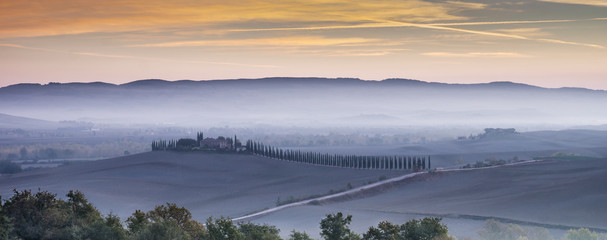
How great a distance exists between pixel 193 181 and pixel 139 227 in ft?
264

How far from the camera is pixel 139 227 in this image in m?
44.9

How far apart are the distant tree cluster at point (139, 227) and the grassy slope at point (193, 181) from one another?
42649 millimetres

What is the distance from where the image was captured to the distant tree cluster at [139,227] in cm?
4219

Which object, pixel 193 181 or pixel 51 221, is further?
pixel 193 181

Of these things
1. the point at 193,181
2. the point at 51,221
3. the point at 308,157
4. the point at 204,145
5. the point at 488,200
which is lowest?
the point at 193,181

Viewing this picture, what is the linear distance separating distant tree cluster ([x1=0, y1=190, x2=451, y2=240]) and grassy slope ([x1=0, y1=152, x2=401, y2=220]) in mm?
42649

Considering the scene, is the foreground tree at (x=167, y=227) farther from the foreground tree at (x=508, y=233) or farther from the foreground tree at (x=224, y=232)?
the foreground tree at (x=508, y=233)

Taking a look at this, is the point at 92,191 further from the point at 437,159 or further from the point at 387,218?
the point at 437,159

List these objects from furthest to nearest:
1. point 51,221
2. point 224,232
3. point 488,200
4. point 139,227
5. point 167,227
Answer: point 488,200 < point 51,221 < point 139,227 < point 224,232 < point 167,227


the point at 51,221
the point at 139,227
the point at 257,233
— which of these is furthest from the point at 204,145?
the point at 257,233

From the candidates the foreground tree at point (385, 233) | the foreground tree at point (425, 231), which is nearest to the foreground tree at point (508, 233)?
the foreground tree at point (425, 231)

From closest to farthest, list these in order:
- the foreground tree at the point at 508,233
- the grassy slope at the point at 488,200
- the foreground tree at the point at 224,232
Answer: the foreground tree at the point at 224,232 → the foreground tree at the point at 508,233 → the grassy slope at the point at 488,200

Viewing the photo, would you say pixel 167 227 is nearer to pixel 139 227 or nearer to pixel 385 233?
pixel 139 227

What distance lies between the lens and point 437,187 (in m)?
100
